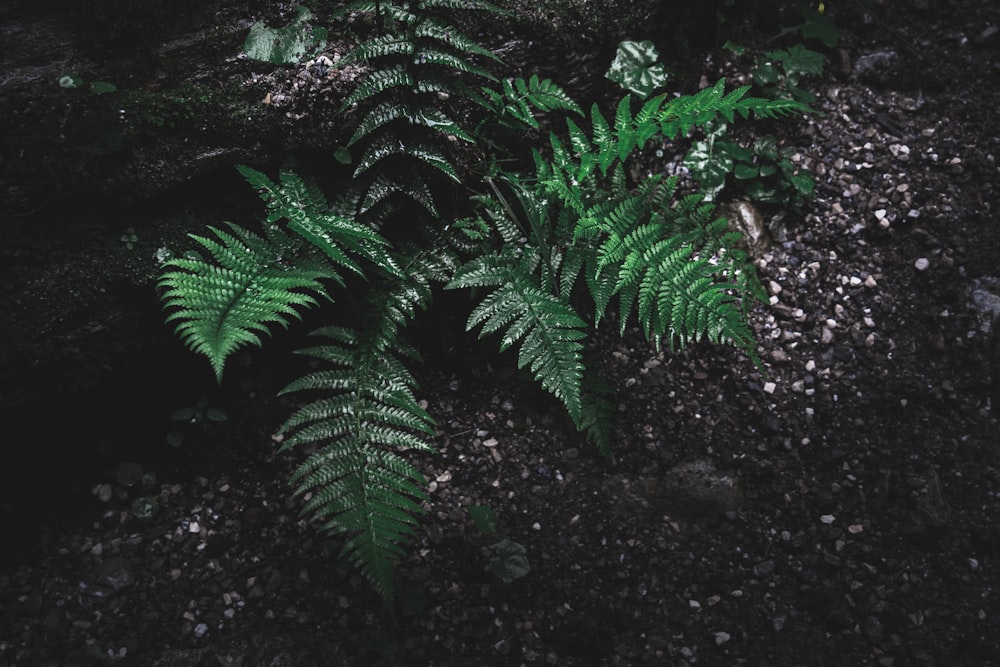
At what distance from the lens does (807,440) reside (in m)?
2.67

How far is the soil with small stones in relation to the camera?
2355mm

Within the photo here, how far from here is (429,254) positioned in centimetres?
264

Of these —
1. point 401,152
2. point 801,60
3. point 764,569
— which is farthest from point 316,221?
point 801,60

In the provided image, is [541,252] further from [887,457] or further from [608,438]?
[887,457]

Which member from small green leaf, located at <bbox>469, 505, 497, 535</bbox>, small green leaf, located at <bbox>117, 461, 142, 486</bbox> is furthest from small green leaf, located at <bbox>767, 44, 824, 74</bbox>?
small green leaf, located at <bbox>117, 461, 142, 486</bbox>

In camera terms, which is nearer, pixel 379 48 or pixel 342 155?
pixel 379 48

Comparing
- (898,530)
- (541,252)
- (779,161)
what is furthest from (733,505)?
(779,161)

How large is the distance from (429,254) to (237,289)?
0.77 m

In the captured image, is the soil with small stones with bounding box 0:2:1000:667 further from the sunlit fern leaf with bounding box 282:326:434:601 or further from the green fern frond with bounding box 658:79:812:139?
the green fern frond with bounding box 658:79:812:139

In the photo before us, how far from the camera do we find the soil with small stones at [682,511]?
2.36m

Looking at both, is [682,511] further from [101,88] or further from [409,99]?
[101,88]

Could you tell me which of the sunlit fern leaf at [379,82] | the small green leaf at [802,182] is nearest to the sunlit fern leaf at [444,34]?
the sunlit fern leaf at [379,82]

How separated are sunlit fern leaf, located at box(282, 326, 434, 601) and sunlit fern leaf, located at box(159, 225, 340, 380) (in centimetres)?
29

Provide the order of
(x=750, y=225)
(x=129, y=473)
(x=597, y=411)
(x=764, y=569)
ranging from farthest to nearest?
1. (x=750, y=225)
2. (x=129, y=473)
3. (x=597, y=411)
4. (x=764, y=569)
